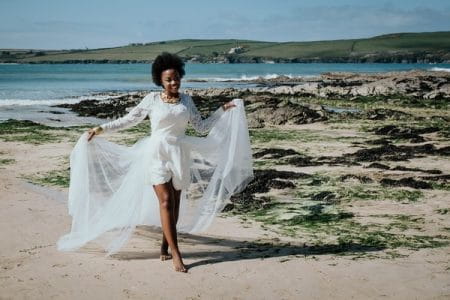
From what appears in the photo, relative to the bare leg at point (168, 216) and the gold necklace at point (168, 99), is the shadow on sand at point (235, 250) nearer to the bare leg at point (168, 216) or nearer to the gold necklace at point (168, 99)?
the bare leg at point (168, 216)

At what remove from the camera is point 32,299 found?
5.55 metres

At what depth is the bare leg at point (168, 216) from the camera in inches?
251

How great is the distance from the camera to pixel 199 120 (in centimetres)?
702

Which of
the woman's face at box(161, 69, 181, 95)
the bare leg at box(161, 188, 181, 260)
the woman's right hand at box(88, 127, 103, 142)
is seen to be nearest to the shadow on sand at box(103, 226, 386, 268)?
the bare leg at box(161, 188, 181, 260)

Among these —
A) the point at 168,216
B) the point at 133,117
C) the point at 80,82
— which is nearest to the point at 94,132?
the point at 133,117

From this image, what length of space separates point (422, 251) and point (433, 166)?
6504 mm

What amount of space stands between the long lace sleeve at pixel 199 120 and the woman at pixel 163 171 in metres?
0.01

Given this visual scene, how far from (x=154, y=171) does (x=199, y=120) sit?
1.04 m

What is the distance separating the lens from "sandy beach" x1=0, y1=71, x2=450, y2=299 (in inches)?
229

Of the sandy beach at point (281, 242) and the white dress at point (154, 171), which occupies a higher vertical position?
the white dress at point (154, 171)

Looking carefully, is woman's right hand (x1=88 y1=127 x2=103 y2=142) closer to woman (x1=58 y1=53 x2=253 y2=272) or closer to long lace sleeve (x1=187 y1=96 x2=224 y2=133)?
woman (x1=58 y1=53 x2=253 y2=272)

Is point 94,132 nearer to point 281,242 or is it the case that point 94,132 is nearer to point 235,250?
point 235,250

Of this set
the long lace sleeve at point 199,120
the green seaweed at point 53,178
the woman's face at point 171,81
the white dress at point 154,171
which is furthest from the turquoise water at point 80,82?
the woman's face at point 171,81

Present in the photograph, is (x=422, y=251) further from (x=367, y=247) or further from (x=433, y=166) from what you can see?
(x=433, y=166)
